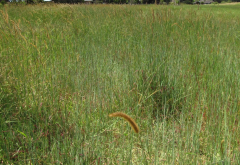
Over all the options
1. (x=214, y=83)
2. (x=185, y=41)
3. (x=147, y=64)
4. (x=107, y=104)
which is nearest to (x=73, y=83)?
(x=107, y=104)

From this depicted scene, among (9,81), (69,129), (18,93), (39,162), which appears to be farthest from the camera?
(9,81)

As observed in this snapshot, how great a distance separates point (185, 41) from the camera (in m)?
2.86

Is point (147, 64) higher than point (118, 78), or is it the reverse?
point (147, 64)

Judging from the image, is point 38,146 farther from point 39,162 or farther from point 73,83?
point 73,83

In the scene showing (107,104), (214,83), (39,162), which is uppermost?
(214,83)

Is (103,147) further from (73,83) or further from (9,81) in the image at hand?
(9,81)

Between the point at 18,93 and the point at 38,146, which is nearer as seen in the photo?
the point at 38,146

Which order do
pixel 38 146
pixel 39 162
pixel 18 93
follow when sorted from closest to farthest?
1. pixel 39 162
2. pixel 38 146
3. pixel 18 93

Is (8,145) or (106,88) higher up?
(106,88)

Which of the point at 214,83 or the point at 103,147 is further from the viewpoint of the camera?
the point at 214,83

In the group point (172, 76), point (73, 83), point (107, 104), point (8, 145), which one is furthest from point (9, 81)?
point (172, 76)

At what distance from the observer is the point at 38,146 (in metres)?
1.21

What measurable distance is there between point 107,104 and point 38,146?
620mm

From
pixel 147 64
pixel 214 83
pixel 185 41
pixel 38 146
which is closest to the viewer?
pixel 38 146
